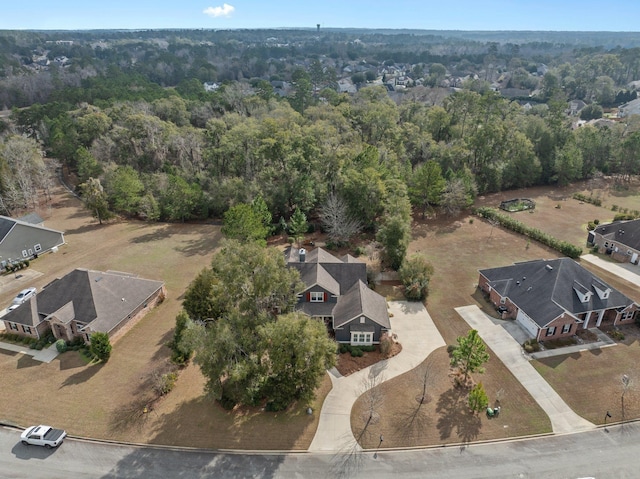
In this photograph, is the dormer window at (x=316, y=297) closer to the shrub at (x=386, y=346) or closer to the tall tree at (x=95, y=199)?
the shrub at (x=386, y=346)

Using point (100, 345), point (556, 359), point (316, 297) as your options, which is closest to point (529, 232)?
point (556, 359)

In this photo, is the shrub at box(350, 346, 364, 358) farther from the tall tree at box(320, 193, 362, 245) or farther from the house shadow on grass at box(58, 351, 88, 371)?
the house shadow on grass at box(58, 351, 88, 371)

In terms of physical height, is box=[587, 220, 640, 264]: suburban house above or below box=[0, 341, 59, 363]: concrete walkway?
above

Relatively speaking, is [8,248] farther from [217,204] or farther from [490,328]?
[490,328]

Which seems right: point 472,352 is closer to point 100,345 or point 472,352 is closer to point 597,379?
point 597,379

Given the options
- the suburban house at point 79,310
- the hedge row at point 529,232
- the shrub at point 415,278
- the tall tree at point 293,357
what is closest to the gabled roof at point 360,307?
the shrub at point 415,278

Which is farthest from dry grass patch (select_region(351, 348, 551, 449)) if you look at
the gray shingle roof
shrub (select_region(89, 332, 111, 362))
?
shrub (select_region(89, 332, 111, 362))
